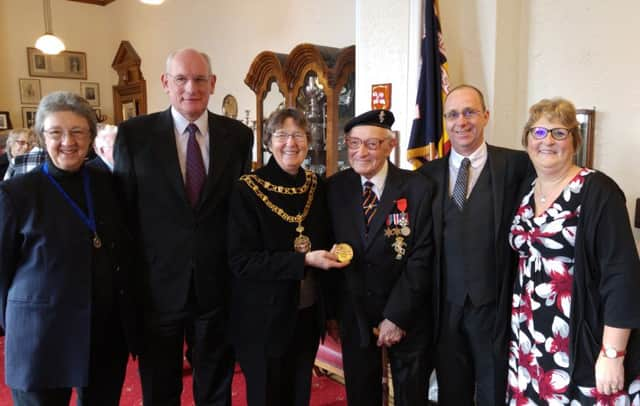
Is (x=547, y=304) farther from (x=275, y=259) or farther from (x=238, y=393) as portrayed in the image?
(x=238, y=393)

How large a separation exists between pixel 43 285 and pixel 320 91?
7.99 ft

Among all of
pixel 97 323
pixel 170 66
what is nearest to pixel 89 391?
pixel 97 323

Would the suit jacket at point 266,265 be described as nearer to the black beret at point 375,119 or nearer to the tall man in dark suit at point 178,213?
the tall man in dark suit at point 178,213

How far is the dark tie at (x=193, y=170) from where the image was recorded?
1.91m

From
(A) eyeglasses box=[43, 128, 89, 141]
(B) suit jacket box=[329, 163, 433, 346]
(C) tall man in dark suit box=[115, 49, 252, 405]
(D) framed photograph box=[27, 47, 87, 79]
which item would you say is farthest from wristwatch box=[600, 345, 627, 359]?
(D) framed photograph box=[27, 47, 87, 79]

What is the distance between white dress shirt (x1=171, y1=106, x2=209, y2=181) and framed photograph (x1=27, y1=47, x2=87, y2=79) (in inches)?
273

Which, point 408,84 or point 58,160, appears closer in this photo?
point 58,160

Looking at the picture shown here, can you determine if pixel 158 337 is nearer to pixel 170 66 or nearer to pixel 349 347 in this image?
pixel 349 347

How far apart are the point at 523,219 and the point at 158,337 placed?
142cm

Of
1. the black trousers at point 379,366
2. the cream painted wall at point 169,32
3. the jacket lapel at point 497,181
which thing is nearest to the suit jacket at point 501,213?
the jacket lapel at point 497,181

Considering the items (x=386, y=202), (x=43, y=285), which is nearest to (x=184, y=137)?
(x=43, y=285)

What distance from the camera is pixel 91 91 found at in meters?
8.04

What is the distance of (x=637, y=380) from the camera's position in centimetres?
153

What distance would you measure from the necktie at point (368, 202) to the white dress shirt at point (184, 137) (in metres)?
0.63
